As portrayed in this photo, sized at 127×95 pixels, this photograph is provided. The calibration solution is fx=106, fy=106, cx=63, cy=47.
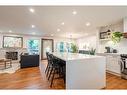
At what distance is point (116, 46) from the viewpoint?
546 cm

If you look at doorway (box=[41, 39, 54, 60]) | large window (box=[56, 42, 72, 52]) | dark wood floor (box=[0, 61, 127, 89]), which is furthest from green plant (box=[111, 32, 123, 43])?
doorway (box=[41, 39, 54, 60])

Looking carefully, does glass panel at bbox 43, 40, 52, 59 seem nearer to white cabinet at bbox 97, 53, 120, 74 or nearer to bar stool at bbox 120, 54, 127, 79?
white cabinet at bbox 97, 53, 120, 74

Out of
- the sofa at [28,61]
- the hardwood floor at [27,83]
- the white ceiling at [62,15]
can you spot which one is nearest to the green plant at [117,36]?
the white ceiling at [62,15]

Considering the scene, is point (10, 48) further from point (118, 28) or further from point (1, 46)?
point (118, 28)

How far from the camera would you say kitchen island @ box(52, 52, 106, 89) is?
8.22 ft

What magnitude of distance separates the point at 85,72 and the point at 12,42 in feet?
26.8

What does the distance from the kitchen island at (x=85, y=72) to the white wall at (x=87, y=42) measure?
22.9ft

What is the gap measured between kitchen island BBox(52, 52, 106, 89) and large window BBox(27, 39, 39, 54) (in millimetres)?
8015

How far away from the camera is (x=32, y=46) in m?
10.4

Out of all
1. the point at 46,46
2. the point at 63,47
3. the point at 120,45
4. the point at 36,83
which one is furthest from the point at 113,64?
the point at 63,47

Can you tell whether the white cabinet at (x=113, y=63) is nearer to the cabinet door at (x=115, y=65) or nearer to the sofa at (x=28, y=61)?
the cabinet door at (x=115, y=65)
